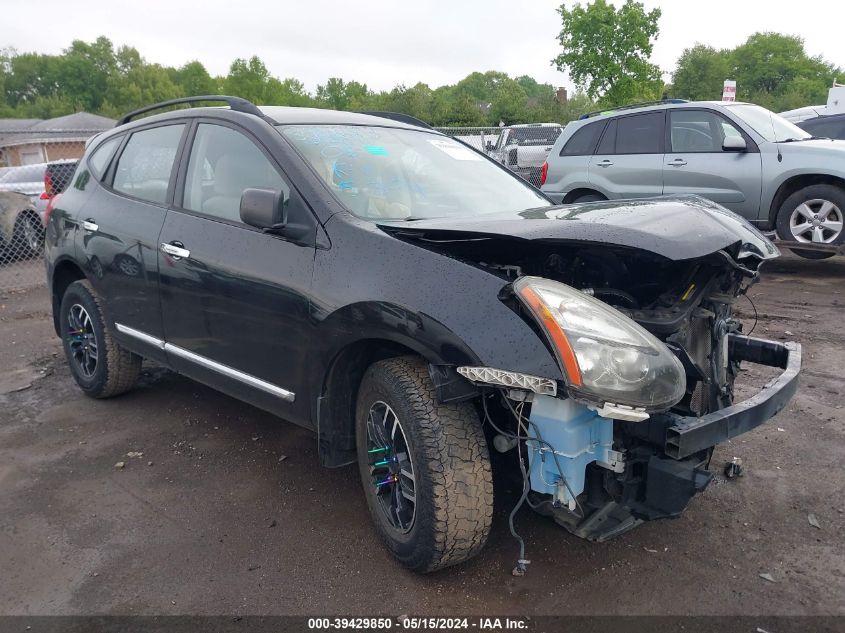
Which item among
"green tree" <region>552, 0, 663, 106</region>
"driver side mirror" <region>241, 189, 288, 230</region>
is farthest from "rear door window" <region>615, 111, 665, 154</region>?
"green tree" <region>552, 0, 663, 106</region>

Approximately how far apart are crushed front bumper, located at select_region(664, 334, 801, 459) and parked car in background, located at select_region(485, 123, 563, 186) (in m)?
9.86

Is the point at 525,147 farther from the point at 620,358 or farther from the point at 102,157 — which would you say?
the point at 620,358

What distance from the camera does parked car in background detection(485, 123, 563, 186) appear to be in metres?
13.6

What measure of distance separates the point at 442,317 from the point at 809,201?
21.7 ft

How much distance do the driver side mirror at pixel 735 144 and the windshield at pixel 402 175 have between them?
4777 millimetres

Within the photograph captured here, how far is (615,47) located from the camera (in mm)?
24172

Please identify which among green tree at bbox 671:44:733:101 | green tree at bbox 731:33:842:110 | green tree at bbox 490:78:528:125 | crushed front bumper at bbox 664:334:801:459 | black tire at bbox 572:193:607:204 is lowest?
crushed front bumper at bbox 664:334:801:459

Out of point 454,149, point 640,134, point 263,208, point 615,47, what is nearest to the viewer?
point 263,208

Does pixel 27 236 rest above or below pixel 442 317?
below

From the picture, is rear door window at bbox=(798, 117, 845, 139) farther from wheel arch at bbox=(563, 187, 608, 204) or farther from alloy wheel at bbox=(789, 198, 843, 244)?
wheel arch at bbox=(563, 187, 608, 204)

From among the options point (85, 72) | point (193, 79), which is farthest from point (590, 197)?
point (85, 72)

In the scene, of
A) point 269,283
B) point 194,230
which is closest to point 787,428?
point 269,283

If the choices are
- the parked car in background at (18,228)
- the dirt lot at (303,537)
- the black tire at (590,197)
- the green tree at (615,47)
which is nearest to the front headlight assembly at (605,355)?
the dirt lot at (303,537)

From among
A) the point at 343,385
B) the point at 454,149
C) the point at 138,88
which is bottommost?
the point at 343,385
